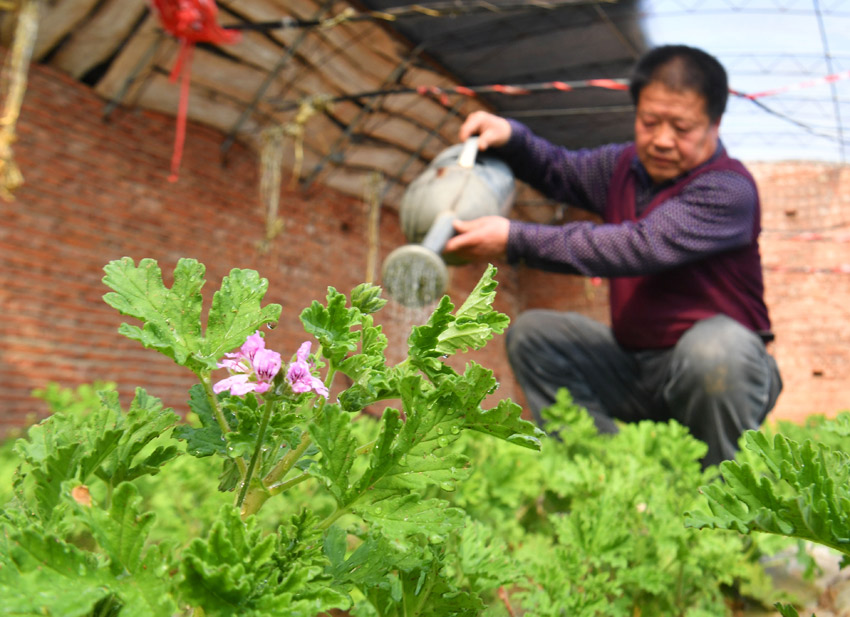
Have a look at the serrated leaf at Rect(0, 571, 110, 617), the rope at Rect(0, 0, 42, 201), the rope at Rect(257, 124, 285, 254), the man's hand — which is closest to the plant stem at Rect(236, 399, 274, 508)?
the serrated leaf at Rect(0, 571, 110, 617)

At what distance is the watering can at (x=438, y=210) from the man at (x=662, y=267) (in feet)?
0.22

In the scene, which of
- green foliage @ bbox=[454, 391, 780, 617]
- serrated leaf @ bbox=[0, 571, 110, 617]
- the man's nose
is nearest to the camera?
serrated leaf @ bbox=[0, 571, 110, 617]

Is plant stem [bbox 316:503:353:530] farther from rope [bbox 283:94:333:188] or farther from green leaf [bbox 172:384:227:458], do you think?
rope [bbox 283:94:333:188]

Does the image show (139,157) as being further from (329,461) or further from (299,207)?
(329,461)

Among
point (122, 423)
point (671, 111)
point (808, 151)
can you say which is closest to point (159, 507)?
point (122, 423)

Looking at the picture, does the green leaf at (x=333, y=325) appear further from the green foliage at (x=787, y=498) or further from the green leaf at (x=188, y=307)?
the green foliage at (x=787, y=498)

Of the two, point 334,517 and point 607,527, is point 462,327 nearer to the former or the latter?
point 334,517

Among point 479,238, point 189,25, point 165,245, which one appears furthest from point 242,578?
point 165,245

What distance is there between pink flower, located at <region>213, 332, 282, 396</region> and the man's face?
2133 mm

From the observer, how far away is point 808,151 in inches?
328

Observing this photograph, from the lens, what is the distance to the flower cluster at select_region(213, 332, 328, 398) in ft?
1.22

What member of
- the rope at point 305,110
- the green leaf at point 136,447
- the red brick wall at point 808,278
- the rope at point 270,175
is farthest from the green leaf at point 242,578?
the red brick wall at point 808,278

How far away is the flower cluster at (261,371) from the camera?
14.6 inches

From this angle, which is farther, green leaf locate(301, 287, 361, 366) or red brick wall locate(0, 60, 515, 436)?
red brick wall locate(0, 60, 515, 436)
